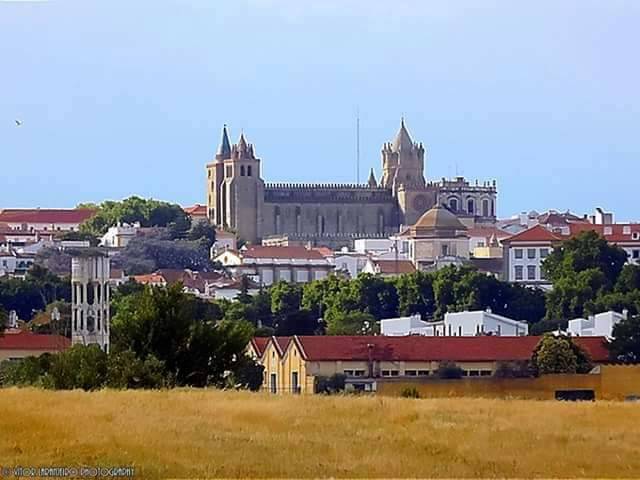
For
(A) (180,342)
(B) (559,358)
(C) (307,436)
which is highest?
(A) (180,342)

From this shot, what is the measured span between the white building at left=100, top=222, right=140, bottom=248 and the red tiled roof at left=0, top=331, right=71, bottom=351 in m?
78.6

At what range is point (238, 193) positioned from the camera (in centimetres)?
15800

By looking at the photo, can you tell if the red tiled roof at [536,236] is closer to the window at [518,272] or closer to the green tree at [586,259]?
the window at [518,272]

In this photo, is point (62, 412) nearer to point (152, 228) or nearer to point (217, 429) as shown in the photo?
point (217, 429)

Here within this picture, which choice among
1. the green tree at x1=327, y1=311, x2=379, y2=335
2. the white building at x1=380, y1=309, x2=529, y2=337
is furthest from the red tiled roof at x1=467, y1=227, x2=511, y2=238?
the white building at x1=380, y1=309, x2=529, y2=337

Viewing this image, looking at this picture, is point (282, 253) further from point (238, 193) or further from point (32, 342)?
point (32, 342)

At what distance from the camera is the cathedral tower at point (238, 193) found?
158 metres

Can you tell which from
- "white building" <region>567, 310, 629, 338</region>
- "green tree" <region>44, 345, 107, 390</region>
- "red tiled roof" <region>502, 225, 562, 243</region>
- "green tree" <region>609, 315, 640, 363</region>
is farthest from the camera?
"red tiled roof" <region>502, 225, 562, 243</region>

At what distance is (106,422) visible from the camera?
1948cm

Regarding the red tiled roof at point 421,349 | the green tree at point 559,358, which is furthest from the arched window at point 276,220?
the green tree at point 559,358

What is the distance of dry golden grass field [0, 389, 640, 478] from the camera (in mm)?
17734

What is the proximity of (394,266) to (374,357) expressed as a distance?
72.9m

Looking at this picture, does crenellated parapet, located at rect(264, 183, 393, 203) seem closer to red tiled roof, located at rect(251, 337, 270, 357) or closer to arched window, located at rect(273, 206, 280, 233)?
arched window, located at rect(273, 206, 280, 233)

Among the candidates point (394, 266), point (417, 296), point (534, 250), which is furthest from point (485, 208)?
point (417, 296)
